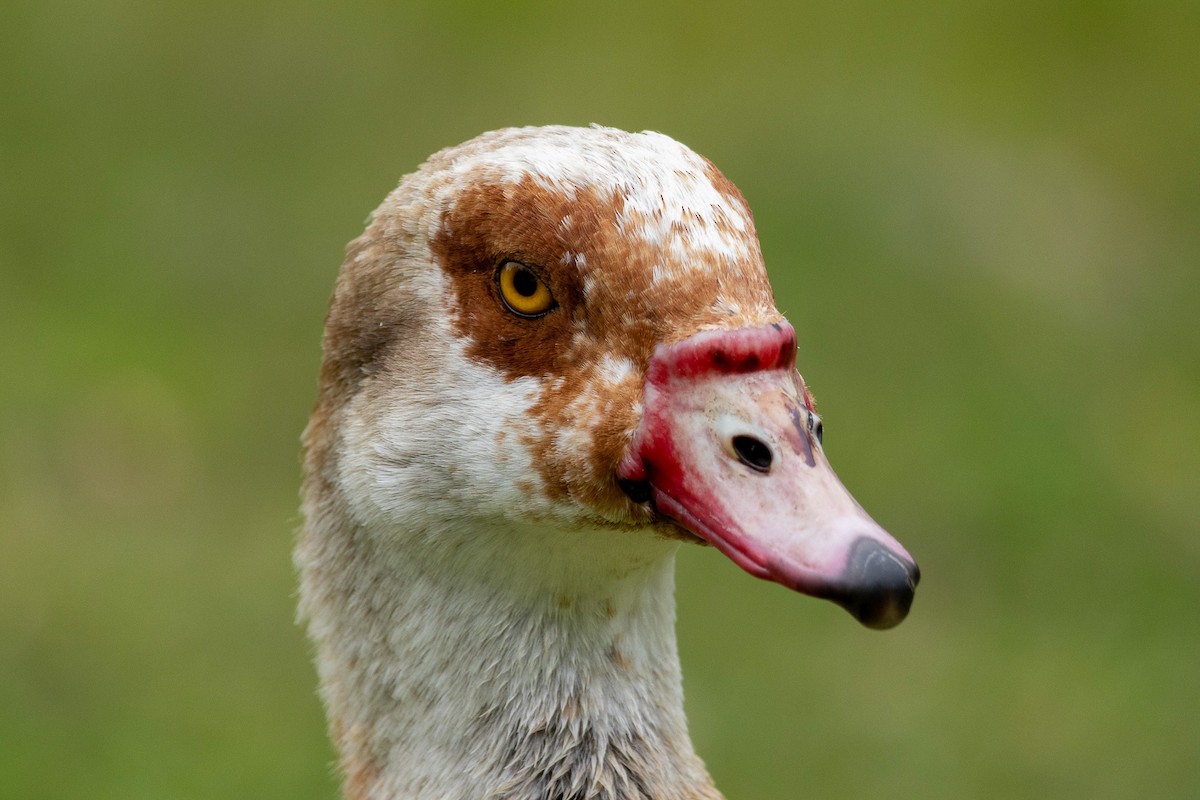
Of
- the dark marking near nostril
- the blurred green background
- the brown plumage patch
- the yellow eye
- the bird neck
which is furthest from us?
the blurred green background

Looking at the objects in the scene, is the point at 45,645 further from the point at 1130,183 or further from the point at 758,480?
the point at 1130,183

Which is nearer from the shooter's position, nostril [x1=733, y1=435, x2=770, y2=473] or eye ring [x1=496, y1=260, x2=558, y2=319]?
nostril [x1=733, y1=435, x2=770, y2=473]

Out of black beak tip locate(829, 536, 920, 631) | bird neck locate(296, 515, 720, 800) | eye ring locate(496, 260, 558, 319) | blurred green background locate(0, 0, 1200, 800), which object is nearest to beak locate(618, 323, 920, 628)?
black beak tip locate(829, 536, 920, 631)

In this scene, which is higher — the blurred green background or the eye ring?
the eye ring

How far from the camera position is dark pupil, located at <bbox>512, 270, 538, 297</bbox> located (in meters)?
2.60

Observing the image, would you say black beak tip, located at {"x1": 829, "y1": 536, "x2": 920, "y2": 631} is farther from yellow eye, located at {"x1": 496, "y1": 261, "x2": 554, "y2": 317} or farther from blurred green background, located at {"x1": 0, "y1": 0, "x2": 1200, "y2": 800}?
blurred green background, located at {"x1": 0, "y1": 0, "x2": 1200, "y2": 800}

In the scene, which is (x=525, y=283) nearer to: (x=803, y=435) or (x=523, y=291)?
(x=523, y=291)

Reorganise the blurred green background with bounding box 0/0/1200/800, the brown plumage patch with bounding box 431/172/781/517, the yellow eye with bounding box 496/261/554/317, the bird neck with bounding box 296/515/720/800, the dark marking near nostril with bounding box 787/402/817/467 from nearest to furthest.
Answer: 1. the dark marking near nostril with bounding box 787/402/817/467
2. the brown plumage patch with bounding box 431/172/781/517
3. the yellow eye with bounding box 496/261/554/317
4. the bird neck with bounding box 296/515/720/800
5. the blurred green background with bounding box 0/0/1200/800

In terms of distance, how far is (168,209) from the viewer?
338 inches

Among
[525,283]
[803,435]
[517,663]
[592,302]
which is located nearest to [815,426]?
[803,435]

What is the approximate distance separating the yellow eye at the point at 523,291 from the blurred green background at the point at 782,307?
10.5ft

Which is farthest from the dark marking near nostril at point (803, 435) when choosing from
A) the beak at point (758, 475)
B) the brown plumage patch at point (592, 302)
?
the brown plumage patch at point (592, 302)

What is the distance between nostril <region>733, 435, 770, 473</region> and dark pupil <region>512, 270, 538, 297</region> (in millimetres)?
479

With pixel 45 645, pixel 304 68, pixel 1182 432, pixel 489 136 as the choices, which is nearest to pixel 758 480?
pixel 489 136
